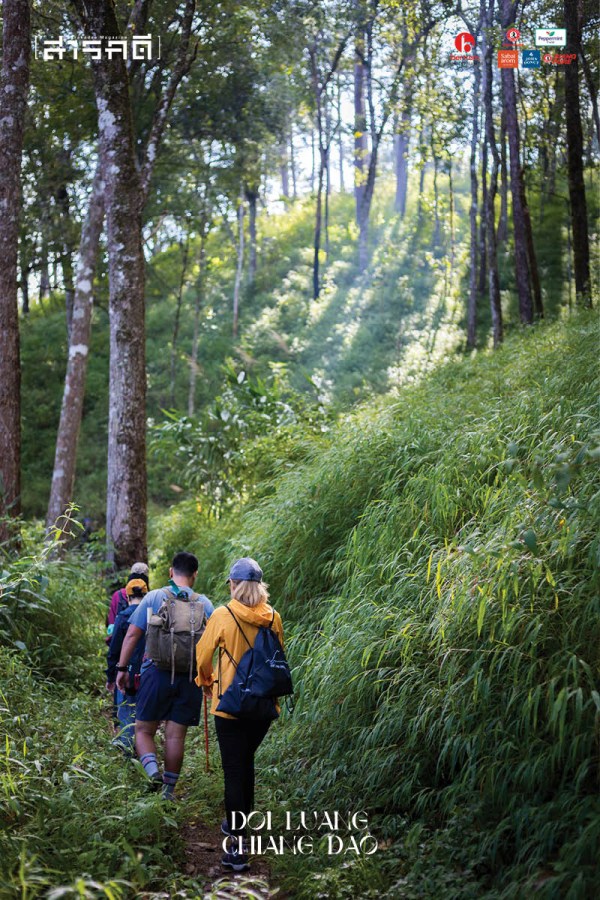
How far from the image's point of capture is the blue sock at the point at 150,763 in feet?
18.7

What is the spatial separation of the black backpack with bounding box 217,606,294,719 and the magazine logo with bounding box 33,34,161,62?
27.4 ft

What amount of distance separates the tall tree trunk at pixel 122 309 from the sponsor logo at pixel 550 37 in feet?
26.8

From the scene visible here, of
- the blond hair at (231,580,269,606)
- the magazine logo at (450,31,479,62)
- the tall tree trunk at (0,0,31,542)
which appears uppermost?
the magazine logo at (450,31,479,62)

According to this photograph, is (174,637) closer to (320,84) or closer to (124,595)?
(124,595)

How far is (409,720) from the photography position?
5016 millimetres

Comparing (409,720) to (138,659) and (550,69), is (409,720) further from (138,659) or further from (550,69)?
(550,69)

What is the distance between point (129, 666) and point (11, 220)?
6.75 metres

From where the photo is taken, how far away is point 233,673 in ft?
16.1

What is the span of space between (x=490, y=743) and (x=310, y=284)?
28.3 m

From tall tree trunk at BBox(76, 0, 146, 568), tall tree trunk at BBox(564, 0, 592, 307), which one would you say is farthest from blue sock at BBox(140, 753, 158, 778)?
tall tree trunk at BBox(564, 0, 592, 307)

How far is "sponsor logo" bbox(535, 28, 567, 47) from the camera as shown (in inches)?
566

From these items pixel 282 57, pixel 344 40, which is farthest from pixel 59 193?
pixel 344 40

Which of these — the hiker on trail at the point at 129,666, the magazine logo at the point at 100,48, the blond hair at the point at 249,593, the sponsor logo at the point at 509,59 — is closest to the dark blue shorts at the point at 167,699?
the hiker on trail at the point at 129,666

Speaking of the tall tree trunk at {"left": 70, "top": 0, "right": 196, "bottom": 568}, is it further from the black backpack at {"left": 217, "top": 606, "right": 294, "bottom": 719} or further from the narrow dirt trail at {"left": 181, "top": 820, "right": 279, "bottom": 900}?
the black backpack at {"left": 217, "top": 606, "right": 294, "bottom": 719}
